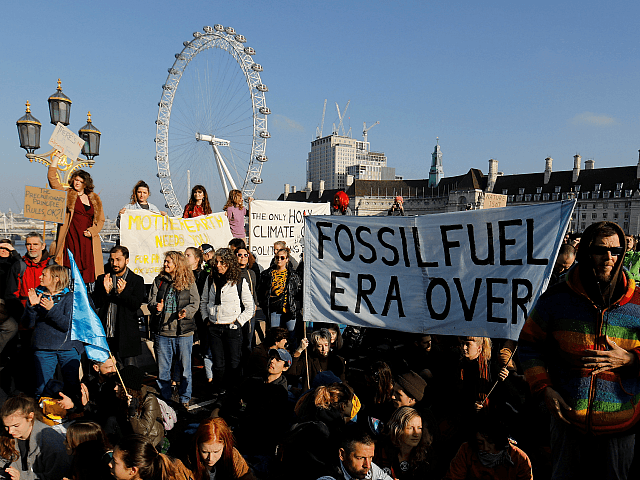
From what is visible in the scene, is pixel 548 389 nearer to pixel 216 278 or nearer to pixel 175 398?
pixel 216 278

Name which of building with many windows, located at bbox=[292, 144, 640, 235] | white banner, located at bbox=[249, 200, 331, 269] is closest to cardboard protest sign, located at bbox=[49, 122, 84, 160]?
white banner, located at bbox=[249, 200, 331, 269]

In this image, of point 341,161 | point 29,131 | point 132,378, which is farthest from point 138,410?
point 341,161

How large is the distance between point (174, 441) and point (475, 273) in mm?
3029

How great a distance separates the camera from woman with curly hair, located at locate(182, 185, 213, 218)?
22.8 ft

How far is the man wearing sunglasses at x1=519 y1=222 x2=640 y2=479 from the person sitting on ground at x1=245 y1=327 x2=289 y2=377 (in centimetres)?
280

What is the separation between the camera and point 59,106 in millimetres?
8500

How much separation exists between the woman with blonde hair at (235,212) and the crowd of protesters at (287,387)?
1920mm

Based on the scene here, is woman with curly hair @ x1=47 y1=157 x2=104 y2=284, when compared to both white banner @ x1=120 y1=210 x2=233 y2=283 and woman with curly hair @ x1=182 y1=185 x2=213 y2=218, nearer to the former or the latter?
white banner @ x1=120 y1=210 x2=233 y2=283

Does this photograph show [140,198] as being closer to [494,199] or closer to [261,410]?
[261,410]

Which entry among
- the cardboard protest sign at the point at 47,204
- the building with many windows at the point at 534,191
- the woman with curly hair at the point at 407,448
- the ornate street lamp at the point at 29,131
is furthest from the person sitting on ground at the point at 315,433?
the building with many windows at the point at 534,191

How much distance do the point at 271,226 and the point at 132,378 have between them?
4.88 metres

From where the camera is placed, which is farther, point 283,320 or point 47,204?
point 283,320

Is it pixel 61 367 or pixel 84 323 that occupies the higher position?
pixel 84 323

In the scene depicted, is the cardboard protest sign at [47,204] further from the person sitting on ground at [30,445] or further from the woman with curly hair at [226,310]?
the person sitting on ground at [30,445]
